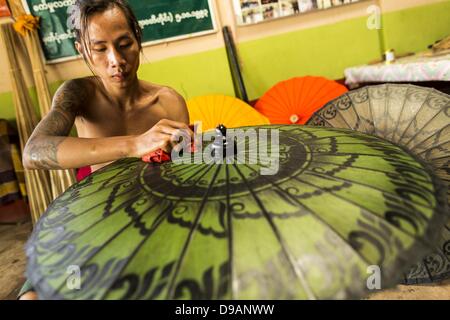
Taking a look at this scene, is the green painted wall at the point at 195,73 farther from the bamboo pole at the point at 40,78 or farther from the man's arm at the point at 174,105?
the man's arm at the point at 174,105

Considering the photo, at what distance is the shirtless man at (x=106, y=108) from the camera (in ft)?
3.49

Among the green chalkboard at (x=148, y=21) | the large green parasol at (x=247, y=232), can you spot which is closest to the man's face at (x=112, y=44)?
the large green parasol at (x=247, y=232)

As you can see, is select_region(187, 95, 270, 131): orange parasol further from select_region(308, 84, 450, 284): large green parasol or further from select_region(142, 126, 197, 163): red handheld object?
select_region(142, 126, 197, 163): red handheld object

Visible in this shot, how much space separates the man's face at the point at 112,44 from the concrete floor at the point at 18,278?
1872mm

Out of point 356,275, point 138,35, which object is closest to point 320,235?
point 356,275

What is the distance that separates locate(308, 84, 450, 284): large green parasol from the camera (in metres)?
1.21

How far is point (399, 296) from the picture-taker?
1.66 m

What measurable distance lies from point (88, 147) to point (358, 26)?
11.7ft

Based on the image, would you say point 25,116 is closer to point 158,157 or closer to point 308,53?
point 158,157

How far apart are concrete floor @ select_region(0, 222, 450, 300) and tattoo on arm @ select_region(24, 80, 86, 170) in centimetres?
174

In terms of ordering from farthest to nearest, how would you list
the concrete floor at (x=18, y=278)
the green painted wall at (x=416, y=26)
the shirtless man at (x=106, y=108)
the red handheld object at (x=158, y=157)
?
1. the green painted wall at (x=416, y=26)
2. the concrete floor at (x=18, y=278)
3. the shirtless man at (x=106, y=108)
4. the red handheld object at (x=158, y=157)

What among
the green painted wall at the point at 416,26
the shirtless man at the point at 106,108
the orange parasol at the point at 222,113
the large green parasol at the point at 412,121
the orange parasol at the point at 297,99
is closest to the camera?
the shirtless man at the point at 106,108

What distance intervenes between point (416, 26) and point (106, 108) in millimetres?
3851

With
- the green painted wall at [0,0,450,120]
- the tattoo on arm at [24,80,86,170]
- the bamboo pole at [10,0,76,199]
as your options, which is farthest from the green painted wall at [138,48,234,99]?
the tattoo on arm at [24,80,86,170]
